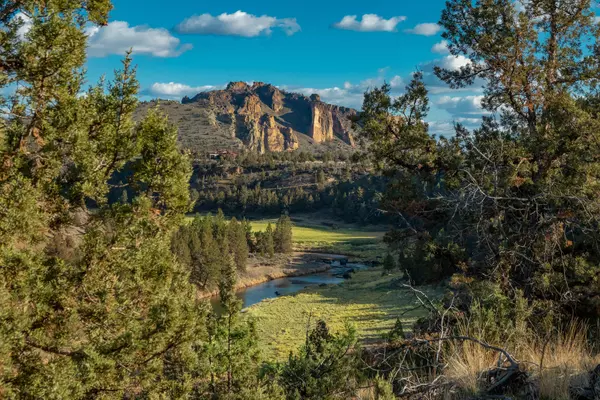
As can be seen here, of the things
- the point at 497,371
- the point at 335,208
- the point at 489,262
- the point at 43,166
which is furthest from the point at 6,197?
the point at 335,208

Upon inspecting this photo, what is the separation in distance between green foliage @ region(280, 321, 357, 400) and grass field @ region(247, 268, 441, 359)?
18611 mm

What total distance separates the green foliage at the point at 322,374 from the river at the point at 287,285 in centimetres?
4370

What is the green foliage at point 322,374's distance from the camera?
638 centimetres

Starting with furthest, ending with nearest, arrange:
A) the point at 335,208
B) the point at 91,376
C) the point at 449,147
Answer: the point at 335,208, the point at 449,147, the point at 91,376

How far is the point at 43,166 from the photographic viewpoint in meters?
6.73

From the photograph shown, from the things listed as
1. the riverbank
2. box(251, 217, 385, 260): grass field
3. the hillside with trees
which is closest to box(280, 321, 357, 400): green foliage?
the hillside with trees

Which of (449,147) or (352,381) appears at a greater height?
(449,147)

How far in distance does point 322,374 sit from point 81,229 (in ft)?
14.3

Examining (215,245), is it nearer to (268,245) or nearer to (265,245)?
(268,245)

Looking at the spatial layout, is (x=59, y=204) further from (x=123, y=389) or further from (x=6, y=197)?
(x=123, y=389)

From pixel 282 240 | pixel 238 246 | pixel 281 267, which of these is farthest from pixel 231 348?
pixel 282 240

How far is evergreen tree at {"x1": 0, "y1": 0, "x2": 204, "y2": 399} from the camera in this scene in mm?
6176

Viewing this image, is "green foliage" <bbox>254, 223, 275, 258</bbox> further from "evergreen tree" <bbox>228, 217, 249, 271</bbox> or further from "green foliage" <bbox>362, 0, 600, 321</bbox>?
"green foliage" <bbox>362, 0, 600, 321</bbox>

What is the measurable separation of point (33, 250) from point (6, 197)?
841 mm
